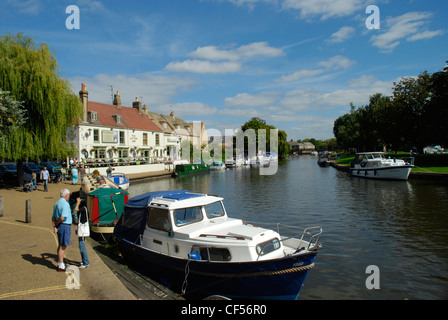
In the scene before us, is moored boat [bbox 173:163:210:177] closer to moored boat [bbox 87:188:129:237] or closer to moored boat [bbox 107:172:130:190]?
moored boat [bbox 107:172:130:190]

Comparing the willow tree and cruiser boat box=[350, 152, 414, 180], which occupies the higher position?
the willow tree

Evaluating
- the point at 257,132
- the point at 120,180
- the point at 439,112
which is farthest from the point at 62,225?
the point at 257,132

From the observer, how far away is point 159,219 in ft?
35.0

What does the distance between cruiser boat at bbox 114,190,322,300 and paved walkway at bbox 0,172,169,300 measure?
1829 mm

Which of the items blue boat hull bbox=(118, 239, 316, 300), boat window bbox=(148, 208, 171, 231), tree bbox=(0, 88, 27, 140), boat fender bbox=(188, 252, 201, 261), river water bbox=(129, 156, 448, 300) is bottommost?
river water bbox=(129, 156, 448, 300)

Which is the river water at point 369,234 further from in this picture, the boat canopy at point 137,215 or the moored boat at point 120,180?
the moored boat at point 120,180

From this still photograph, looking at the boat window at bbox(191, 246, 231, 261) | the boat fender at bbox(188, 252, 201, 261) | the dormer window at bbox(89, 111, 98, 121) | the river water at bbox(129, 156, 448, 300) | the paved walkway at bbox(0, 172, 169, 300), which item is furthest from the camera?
the dormer window at bbox(89, 111, 98, 121)

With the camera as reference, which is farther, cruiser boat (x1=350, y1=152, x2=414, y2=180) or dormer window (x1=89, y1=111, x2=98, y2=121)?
dormer window (x1=89, y1=111, x2=98, y2=121)

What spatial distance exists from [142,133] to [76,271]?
171 ft

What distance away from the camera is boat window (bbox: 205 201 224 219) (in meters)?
11.1

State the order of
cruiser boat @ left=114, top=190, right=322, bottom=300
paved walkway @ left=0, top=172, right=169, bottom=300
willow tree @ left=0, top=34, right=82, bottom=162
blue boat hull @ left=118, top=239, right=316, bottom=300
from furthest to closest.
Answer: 1. willow tree @ left=0, top=34, right=82, bottom=162
2. cruiser boat @ left=114, top=190, right=322, bottom=300
3. blue boat hull @ left=118, top=239, right=316, bottom=300
4. paved walkway @ left=0, top=172, right=169, bottom=300

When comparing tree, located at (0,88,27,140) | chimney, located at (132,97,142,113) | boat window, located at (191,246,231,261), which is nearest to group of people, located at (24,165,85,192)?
tree, located at (0,88,27,140)

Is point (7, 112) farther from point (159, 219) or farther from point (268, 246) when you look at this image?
point (268, 246)

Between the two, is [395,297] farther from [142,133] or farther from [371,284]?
[142,133]
